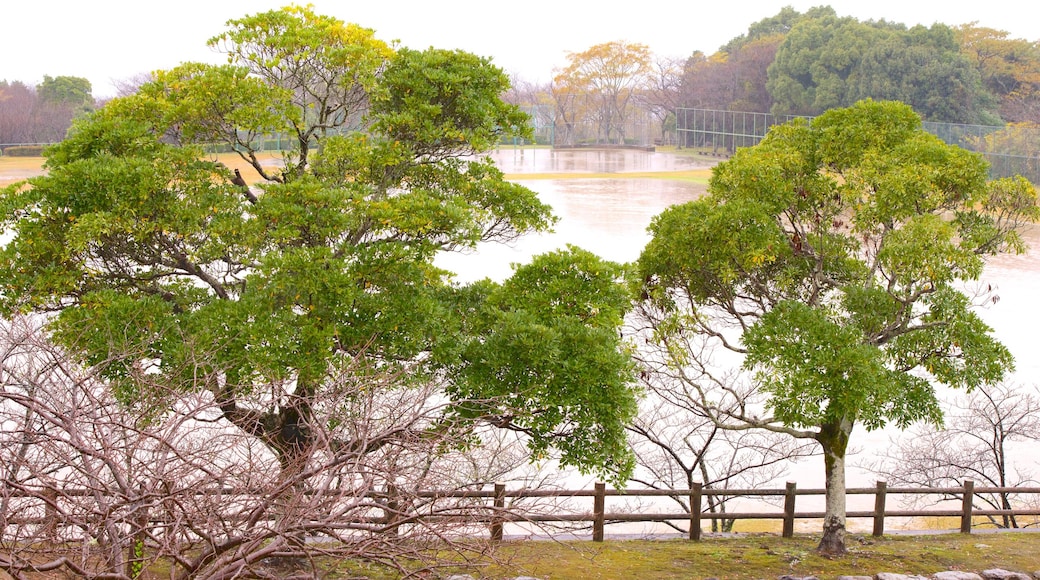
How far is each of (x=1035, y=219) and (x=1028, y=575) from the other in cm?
368

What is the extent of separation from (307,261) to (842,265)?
6599 mm

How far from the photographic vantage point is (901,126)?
1176 centimetres

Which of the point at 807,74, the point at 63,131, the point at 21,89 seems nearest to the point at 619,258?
the point at 807,74

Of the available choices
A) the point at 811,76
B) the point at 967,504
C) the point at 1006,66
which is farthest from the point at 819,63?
the point at 967,504

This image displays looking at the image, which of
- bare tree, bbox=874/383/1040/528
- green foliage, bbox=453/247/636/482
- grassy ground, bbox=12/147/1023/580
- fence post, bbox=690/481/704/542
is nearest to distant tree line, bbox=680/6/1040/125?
bare tree, bbox=874/383/1040/528

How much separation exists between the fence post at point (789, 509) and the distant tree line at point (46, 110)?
5112 cm

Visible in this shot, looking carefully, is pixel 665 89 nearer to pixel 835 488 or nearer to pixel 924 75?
pixel 924 75

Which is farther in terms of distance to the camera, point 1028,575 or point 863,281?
point 863,281

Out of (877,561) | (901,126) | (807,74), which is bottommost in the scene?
(877,561)

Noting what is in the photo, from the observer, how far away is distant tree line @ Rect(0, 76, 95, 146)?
5638 centimetres

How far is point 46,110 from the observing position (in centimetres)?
5653

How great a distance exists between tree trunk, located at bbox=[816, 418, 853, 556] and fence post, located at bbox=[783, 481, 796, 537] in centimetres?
51

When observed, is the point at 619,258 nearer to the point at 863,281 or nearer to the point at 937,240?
the point at 863,281

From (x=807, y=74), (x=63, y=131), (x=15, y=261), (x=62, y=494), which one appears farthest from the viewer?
(x=63, y=131)
